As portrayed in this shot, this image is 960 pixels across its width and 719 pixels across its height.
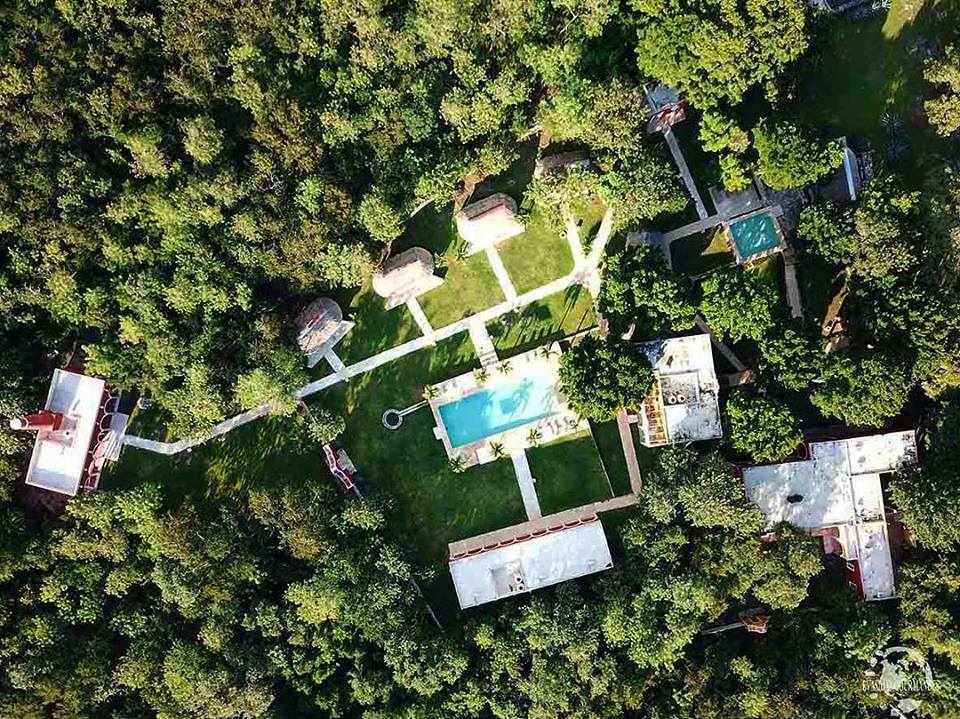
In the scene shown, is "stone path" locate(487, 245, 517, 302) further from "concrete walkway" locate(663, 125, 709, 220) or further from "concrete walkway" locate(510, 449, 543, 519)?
"concrete walkway" locate(663, 125, 709, 220)

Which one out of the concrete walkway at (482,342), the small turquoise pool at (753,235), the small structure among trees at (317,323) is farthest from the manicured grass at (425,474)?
the small turquoise pool at (753,235)

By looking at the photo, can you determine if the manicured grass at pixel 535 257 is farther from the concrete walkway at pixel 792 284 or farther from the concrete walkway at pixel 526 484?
the concrete walkway at pixel 792 284

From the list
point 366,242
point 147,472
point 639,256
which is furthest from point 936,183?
point 147,472

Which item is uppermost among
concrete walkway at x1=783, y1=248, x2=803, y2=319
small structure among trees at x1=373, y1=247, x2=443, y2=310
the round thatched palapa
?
concrete walkway at x1=783, y1=248, x2=803, y2=319

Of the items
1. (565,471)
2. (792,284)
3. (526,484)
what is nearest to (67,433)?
(526,484)

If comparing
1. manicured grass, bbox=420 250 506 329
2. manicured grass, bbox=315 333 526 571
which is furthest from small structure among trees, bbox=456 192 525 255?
manicured grass, bbox=315 333 526 571

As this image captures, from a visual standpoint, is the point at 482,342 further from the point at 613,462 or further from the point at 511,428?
the point at 613,462
